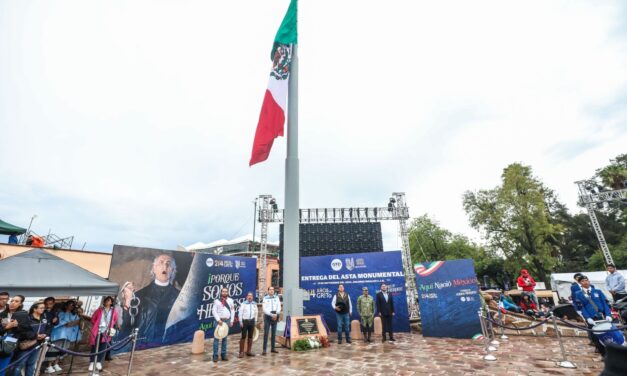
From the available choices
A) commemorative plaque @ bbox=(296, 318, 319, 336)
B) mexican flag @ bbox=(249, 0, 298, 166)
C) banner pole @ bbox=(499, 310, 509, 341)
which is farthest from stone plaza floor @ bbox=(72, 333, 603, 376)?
mexican flag @ bbox=(249, 0, 298, 166)

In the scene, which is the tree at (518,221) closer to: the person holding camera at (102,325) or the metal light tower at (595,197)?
the metal light tower at (595,197)

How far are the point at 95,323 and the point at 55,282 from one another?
4.39ft

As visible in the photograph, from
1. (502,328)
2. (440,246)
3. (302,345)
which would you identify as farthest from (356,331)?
(440,246)

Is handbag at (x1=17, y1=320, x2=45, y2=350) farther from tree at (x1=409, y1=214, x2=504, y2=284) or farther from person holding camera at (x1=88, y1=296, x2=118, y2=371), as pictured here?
tree at (x1=409, y1=214, x2=504, y2=284)

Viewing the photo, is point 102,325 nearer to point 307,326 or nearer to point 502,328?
point 307,326

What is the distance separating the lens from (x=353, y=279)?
10.7 meters

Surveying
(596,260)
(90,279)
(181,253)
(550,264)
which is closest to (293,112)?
(181,253)

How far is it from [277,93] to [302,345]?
7707 mm

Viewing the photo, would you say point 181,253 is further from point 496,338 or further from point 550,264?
point 550,264

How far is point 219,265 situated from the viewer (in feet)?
35.9

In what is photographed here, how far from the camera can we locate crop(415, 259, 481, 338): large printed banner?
29.2 ft

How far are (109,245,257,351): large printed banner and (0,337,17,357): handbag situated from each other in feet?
12.0

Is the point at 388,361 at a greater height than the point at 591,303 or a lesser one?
lesser

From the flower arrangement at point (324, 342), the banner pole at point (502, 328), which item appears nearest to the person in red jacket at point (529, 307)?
the banner pole at point (502, 328)
